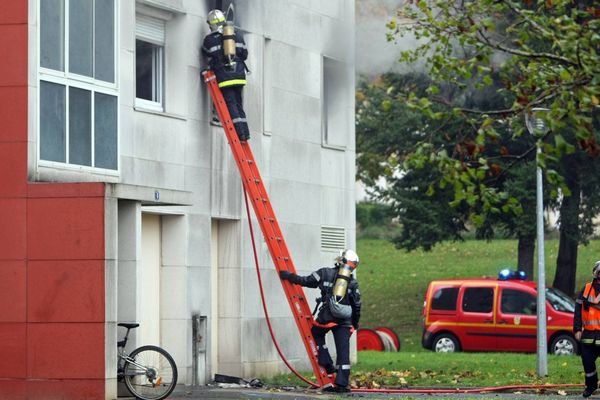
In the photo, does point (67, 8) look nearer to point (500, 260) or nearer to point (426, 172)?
point (426, 172)

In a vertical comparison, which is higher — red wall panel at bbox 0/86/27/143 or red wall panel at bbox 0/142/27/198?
red wall panel at bbox 0/86/27/143

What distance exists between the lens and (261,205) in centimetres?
2014

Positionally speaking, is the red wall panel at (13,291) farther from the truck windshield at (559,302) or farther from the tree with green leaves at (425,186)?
the tree with green leaves at (425,186)

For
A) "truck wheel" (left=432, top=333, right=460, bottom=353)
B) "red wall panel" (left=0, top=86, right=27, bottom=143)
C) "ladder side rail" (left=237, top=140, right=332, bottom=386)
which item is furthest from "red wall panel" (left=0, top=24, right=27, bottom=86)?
"truck wheel" (left=432, top=333, right=460, bottom=353)

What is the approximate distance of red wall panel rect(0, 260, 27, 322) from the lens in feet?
50.5

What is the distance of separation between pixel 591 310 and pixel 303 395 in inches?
150

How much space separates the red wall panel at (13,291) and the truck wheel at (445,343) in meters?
17.2

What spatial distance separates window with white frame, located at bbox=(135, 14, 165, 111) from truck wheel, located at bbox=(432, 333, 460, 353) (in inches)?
542

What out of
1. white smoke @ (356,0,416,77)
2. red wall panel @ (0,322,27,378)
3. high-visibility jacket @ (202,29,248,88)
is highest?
white smoke @ (356,0,416,77)

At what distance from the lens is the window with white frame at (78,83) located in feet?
52.6

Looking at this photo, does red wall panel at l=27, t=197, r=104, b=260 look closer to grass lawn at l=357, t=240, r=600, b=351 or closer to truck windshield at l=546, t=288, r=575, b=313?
truck windshield at l=546, t=288, r=575, b=313

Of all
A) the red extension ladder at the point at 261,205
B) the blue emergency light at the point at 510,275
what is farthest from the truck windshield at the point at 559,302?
the red extension ladder at the point at 261,205

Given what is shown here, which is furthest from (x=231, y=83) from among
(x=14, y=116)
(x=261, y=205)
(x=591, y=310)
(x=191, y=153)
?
(x=591, y=310)

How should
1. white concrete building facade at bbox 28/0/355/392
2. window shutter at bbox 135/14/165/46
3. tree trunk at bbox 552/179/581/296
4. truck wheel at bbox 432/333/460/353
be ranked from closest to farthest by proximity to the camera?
1. white concrete building facade at bbox 28/0/355/392
2. window shutter at bbox 135/14/165/46
3. truck wheel at bbox 432/333/460/353
4. tree trunk at bbox 552/179/581/296
